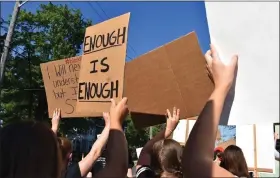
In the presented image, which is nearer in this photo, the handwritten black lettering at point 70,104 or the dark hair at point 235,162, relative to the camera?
→ the dark hair at point 235,162

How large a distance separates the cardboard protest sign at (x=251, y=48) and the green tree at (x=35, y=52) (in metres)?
18.3

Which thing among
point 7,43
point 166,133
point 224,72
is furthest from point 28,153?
point 7,43

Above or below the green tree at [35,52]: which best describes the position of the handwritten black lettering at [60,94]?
below

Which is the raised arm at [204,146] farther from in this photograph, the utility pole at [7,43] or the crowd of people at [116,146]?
the utility pole at [7,43]

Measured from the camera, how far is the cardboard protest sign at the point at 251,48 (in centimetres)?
119

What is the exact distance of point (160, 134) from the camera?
98.5 inches

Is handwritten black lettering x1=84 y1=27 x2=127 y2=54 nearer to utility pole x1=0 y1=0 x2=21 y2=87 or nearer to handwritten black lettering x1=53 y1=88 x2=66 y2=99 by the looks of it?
handwritten black lettering x1=53 y1=88 x2=66 y2=99

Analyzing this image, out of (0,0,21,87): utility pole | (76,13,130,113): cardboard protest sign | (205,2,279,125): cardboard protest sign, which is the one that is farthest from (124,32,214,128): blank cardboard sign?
(0,0,21,87): utility pole

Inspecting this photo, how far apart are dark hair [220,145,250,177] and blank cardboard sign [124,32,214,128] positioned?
58 centimetres

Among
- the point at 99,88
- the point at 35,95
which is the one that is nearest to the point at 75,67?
the point at 99,88

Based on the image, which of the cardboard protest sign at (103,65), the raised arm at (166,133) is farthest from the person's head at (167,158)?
the cardboard protest sign at (103,65)

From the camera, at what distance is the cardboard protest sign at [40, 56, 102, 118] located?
2795 mm

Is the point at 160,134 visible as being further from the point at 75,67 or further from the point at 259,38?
the point at 259,38

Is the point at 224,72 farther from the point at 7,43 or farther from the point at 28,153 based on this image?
the point at 7,43
